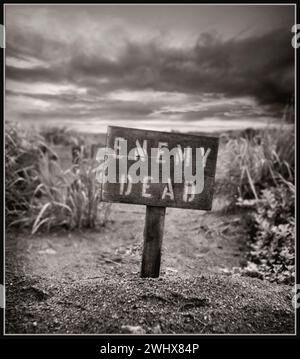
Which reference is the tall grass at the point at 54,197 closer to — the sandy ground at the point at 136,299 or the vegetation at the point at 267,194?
the sandy ground at the point at 136,299

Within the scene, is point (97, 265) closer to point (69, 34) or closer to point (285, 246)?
point (285, 246)

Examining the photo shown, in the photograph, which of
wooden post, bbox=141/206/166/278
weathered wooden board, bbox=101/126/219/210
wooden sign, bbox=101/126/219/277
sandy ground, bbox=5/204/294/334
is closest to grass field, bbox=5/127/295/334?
sandy ground, bbox=5/204/294/334

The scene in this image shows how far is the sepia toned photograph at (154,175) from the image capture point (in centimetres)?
146

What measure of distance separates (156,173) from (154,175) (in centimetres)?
1

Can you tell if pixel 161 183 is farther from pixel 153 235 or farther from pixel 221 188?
pixel 221 188

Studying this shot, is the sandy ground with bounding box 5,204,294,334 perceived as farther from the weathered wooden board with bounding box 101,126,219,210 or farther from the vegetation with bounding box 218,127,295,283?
the weathered wooden board with bounding box 101,126,219,210

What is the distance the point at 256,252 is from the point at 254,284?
0.63m

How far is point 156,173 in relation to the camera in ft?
4.98

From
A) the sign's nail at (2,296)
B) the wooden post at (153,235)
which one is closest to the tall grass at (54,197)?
the sign's nail at (2,296)

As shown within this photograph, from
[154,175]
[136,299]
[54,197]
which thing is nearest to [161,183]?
[154,175]

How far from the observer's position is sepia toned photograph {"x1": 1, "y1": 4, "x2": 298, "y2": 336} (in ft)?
4.81

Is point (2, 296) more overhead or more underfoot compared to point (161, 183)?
more underfoot

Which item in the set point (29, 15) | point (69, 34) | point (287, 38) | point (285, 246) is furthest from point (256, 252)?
point (29, 15)

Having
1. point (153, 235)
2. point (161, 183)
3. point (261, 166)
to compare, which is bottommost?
point (153, 235)
